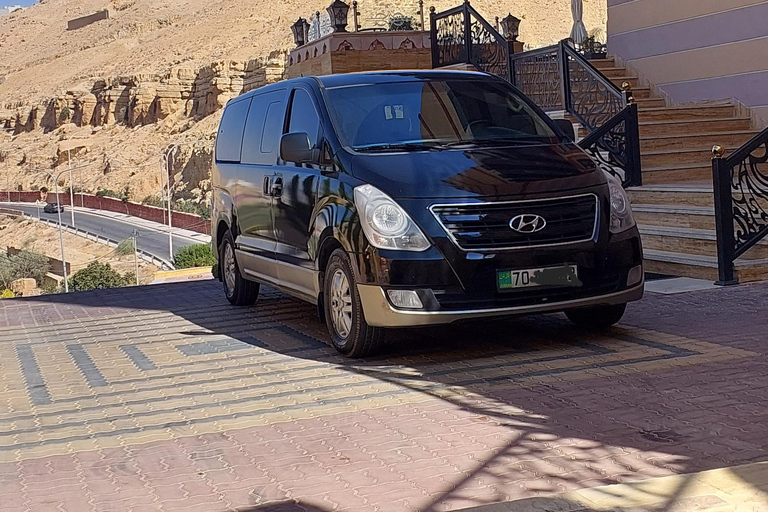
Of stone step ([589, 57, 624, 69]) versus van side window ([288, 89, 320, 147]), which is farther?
stone step ([589, 57, 624, 69])

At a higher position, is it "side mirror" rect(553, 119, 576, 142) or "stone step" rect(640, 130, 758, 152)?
"side mirror" rect(553, 119, 576, 142)

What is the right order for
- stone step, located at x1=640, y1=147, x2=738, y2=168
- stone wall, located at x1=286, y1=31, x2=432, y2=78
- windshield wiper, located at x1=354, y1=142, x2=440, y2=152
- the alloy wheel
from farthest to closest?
stone wall, located at x1=286, y1=31, x2=432, y2=78 → stone step, located at x1=640, y1=147, x2=738, y2=168 → windshield wiper, located at x1=354, y1=142, x2=440, y2=152 → the alloy wheel

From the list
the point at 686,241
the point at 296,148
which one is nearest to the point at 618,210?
the point at 296,148

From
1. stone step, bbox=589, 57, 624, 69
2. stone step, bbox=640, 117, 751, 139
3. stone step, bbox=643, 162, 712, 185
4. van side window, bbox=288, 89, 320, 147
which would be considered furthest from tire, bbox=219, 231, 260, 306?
stone step, bbox=589, 57, 624, 69

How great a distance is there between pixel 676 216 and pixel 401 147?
4701mm

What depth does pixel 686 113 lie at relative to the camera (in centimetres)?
1517

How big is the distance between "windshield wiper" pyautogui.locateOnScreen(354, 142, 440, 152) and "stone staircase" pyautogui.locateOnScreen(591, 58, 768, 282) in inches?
143

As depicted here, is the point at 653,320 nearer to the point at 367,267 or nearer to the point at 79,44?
the point at 367,267

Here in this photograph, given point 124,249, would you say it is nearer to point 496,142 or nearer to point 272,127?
point 272,127

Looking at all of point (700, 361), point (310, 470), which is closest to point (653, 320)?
point (700, 361)

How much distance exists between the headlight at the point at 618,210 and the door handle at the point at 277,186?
8.47ft

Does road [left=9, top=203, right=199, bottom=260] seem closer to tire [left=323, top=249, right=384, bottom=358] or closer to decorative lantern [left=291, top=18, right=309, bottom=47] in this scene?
decorative lantern [left=291, top=18, right=309, bottom=47]

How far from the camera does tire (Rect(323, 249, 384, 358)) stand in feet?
24.2

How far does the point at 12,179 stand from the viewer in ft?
335
